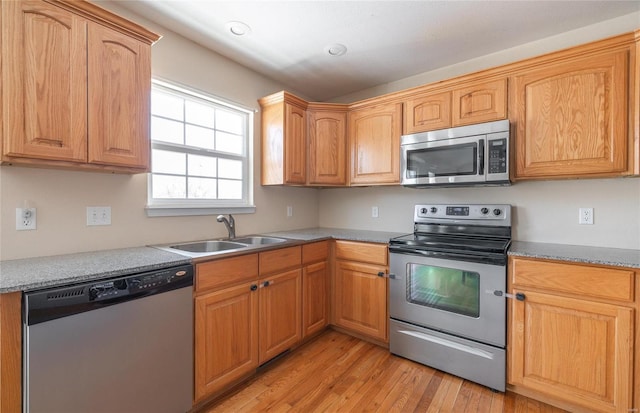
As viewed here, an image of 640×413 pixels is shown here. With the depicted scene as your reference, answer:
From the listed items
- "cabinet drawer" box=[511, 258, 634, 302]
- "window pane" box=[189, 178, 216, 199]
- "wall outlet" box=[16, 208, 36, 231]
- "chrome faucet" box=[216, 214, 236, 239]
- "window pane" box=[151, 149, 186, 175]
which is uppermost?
"window pane" box=[151, 149, 186, 175]

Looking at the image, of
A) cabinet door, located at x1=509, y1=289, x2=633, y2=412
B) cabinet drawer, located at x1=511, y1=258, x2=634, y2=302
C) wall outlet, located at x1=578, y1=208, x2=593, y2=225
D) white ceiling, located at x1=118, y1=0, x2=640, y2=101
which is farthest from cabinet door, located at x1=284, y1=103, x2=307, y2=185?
wall outlet, located at x1=578, y1=208, x2=593, y2=225

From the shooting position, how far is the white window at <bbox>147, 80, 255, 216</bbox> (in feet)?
7.11

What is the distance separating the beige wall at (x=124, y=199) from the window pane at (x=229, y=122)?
0.46 ft

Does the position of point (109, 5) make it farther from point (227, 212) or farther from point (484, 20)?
point (484, 20)

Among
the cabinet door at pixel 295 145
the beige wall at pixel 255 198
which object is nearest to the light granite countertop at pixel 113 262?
the beige wall at pixel 255 198

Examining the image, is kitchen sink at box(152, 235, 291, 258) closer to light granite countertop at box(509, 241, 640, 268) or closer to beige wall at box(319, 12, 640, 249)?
beige wall at box(319, 12, 640, 249)

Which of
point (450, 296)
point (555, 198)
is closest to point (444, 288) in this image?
point (450, 296)

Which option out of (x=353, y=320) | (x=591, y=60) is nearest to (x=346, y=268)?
(x=353, y=320)

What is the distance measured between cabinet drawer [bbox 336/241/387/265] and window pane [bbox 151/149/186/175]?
4.93ft

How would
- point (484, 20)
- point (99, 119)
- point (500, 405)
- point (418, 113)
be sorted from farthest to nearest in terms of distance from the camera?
point (418, 113) < point (484, 20) < point (500, 405) < point (99, 119)

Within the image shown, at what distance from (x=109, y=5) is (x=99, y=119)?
885 millimetres

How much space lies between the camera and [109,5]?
1833mm

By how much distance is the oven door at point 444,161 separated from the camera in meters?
2.15

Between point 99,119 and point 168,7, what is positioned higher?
point 168,7
